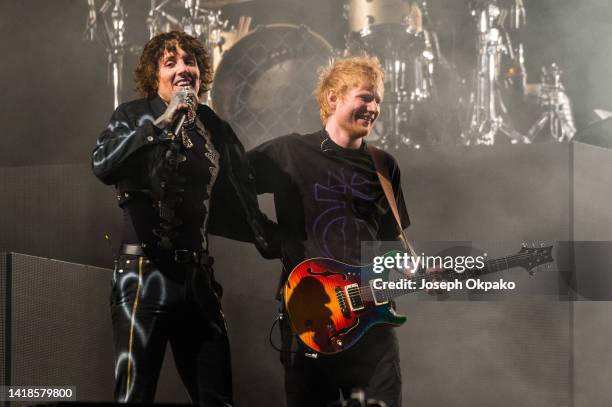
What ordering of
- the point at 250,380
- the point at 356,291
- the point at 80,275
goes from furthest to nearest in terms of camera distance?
the point at 250,380 < the point at 80,275 < the point at 356,291

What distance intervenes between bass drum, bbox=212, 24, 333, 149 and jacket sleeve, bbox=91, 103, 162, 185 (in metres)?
2.32

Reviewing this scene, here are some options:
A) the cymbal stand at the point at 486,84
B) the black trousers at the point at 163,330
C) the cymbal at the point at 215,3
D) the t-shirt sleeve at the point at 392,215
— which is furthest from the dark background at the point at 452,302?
the cymbal at the point at 215,3

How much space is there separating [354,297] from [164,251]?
0.83 m

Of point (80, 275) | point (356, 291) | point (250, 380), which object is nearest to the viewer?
point (356, 291)

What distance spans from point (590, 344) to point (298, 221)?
1.59 m

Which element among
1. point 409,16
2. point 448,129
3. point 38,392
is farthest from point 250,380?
point 409,16

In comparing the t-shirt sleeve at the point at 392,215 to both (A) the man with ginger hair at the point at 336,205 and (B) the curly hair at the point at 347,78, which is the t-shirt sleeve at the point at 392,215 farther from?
(B) the curly hair at the point at 347,78

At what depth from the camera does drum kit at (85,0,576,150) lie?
6.64m

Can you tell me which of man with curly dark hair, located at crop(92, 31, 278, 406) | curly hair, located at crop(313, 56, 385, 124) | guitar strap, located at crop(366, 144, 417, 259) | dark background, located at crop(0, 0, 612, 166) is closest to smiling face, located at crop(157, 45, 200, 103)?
man with curly dark hair, located at crop(92, 31, 278, 406)

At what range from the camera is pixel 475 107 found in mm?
7004

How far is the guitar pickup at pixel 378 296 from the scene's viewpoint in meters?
4.29

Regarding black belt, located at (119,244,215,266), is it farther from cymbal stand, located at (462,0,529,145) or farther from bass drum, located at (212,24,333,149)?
cymbal stand, located at (462,0,529,145)

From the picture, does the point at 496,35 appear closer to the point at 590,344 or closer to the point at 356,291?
the point at 590,344

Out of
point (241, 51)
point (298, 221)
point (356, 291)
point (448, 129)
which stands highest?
point (241, 51)
